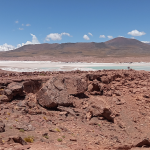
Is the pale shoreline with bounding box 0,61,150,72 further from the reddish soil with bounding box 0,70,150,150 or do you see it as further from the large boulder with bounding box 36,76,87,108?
the large boulder with bounding box 36,76,87,108

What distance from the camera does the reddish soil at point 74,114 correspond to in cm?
504

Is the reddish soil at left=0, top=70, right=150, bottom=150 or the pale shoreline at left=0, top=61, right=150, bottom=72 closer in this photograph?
the reddish soil at left=0, top=70, right=150, bottom=150

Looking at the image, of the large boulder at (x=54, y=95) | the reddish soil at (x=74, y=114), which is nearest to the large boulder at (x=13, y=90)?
the reddish soil at (x=74, y=114)

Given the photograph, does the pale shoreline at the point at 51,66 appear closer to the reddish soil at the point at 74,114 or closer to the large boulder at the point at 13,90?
the reddish soil at the point at 74,114

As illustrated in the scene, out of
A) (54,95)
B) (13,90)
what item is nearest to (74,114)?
(54,95)

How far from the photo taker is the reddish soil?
5.04 m

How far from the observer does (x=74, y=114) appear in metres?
7.65

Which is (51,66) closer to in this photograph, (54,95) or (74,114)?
(54,95)

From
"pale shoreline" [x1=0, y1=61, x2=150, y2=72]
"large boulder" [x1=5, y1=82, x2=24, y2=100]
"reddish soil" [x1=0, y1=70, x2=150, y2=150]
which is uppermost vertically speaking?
"pale shoreline" [x1=0, y1=61, x2=150, y2=72]

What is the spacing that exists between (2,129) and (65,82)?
4.64m

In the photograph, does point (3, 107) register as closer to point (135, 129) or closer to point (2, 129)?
point (2, 129)

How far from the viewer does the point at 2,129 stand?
4.74 m

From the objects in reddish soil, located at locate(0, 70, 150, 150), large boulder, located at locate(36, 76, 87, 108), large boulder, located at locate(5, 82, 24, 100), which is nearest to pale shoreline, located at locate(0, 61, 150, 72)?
reddish soil, located at locate(0, 70, 150, 150)

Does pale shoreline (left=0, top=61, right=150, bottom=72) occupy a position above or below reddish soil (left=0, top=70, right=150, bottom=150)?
above
